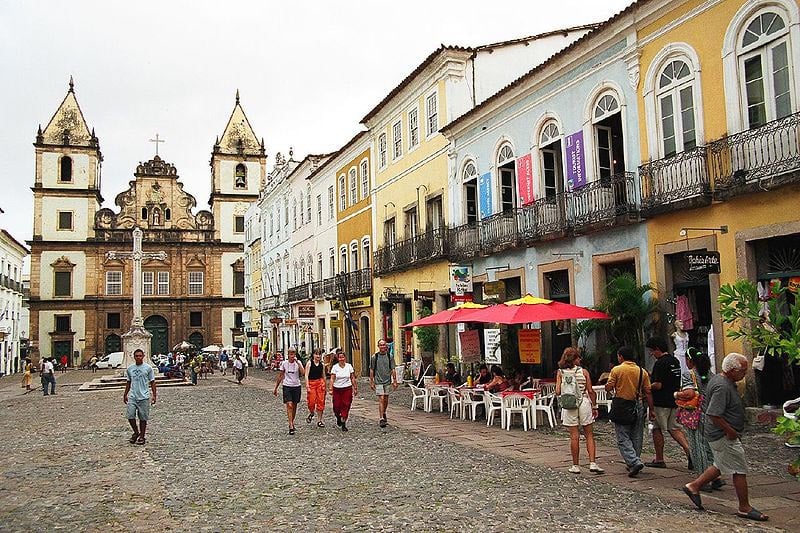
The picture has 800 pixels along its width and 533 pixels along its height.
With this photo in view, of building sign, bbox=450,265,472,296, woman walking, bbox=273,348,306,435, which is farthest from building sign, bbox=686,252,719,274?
building sign, bbox=450,265,472,296

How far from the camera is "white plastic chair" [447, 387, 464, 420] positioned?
48.6ft

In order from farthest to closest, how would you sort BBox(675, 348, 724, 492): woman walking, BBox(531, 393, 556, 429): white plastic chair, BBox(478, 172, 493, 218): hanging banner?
BBox(478, 172, 493, 218): hanging banner → BBox(531, 393, 556, 429): white plastic chair → BBox(675, 348, 724, 492): woman walking

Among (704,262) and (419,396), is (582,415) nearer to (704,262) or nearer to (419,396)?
(704,262)

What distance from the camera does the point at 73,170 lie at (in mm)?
63281

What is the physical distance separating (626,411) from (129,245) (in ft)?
203

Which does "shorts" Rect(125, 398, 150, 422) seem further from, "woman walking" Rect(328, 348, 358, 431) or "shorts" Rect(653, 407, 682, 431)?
"shorts" Rect(653, 407, 682, 431)

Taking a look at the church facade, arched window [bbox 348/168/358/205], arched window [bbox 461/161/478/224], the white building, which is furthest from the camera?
the church facade

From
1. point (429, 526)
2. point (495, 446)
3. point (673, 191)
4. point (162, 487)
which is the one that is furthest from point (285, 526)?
point (673, 191)

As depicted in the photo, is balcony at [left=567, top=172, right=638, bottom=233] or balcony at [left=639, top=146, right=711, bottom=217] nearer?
balcony at [left=639, top=146, right=711, bottom=217]

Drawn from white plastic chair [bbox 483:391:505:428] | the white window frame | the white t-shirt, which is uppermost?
the white window frame

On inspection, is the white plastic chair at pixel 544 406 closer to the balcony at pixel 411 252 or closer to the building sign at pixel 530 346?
the building sign at pixel 530 346

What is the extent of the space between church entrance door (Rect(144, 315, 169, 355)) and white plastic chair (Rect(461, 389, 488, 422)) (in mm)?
55077

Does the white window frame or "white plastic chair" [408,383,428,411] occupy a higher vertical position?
the white window frame

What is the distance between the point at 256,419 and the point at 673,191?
9.47 m
